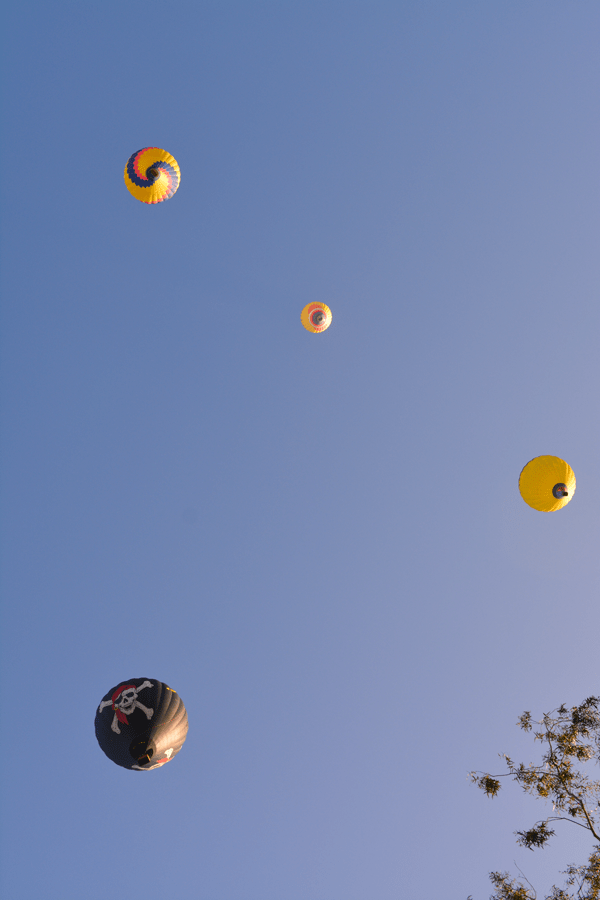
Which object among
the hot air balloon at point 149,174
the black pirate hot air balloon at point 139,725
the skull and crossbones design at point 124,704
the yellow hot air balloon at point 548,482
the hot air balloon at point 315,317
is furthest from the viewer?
the hot air balloon at point 315,317

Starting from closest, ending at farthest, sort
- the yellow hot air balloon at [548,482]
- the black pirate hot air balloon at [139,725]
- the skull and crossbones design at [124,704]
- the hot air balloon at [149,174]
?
the black pirate hot air balloon at [139,725] < the skull and crossbones design at [124,704] < the yellow hot air balloon at [548,482] < the hot air balloon at [149,174]

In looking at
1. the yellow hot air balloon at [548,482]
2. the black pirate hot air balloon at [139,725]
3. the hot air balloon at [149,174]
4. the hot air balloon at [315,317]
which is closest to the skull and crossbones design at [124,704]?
the black pirate hot air balloon at [139,725]

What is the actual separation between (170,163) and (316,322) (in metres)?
6.41

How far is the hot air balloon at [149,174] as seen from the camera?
602 inches

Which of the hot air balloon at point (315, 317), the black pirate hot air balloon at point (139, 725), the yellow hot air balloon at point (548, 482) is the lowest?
the black pirate hot air balloon at point (139, 725)

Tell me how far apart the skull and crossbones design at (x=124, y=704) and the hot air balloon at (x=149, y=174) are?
13.1m

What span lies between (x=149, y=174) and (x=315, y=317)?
6.42 m

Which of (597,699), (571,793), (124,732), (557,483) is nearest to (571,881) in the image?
(571,793)

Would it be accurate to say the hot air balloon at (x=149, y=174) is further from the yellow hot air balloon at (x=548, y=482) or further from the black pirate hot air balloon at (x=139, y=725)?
the black pirate hot air balloon at (x=139, y=725)

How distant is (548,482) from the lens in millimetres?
12672

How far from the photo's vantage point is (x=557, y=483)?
1263 centimetres

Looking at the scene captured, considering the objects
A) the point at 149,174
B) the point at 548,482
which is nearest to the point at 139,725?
the point at 548,482

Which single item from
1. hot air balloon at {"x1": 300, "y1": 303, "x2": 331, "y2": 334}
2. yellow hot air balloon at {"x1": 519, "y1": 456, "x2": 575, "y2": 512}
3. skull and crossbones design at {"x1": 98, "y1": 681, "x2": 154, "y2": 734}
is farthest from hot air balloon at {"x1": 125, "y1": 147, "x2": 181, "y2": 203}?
skull and crossbones design at {"x1": 98, "y1": 681, "x2": 154, "y2": 734}

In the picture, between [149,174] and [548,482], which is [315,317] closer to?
[149,174]
